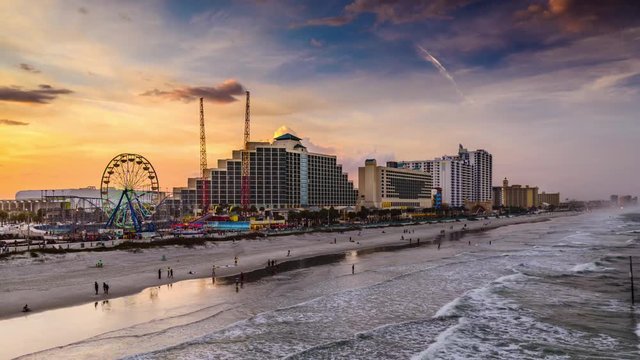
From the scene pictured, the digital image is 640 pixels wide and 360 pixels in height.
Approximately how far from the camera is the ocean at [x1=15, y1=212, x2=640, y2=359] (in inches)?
1030

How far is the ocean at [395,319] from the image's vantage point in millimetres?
26156

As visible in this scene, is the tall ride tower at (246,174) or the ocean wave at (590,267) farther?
the tall ride tower at (246,174)

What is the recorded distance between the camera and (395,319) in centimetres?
3319

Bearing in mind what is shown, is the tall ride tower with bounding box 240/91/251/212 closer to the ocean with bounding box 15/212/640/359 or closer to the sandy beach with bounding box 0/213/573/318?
the sandy beach with bounding box 0/213/573/318

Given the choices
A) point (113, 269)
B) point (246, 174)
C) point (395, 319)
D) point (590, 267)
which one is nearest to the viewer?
point (395, 319)

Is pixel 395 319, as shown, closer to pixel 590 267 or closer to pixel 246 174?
pixel 590 267

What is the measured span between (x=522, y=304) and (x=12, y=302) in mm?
40826

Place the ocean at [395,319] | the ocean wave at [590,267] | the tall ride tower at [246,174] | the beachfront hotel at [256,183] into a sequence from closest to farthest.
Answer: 1. the ocean at [395,319]
2. the ocean wave at [590,267]
3. the tall ride tower at [246,174]
4. the beachfront hotel at [256,183]

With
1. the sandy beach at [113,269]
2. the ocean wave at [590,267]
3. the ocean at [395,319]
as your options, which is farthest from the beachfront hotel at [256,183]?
the ocean wave at [590,267]

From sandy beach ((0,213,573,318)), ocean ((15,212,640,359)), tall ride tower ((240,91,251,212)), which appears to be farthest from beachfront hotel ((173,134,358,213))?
ocean ((15,212,640,359))

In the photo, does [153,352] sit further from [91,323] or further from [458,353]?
[458,353]

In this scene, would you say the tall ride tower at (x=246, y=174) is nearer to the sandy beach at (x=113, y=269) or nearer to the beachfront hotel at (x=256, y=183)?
the beachfront hotel at (x=256, y=183)

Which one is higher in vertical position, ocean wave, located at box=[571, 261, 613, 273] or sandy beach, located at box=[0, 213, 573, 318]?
sandy beach, located at box=[0, 213, 573, 318]

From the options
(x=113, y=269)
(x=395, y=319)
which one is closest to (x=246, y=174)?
(x=113, y=269)
